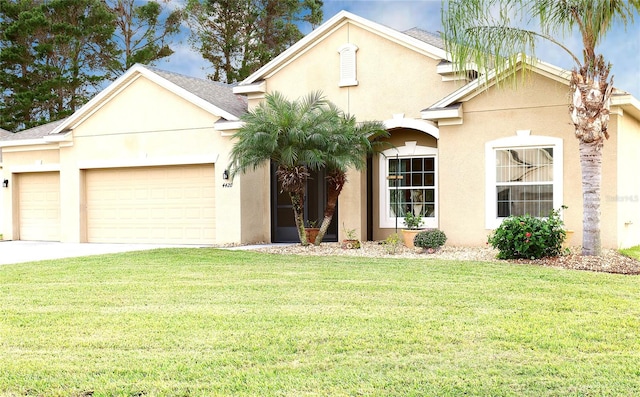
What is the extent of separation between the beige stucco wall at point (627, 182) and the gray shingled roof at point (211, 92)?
9.52m

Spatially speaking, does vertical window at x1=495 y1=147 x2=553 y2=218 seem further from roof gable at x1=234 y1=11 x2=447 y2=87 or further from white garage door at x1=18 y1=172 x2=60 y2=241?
white garage door at x1=18 y1=172 x2=60 y2=241

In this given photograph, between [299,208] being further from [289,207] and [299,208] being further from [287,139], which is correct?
[289,207]

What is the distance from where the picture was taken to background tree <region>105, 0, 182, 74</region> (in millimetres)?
36969

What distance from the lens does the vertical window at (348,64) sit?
16.9 meters

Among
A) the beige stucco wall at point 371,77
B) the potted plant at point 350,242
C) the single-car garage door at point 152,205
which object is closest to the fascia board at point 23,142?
the single-car garage door at point 152,205

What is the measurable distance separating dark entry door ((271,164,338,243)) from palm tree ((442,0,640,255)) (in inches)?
246

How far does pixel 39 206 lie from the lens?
837 inches

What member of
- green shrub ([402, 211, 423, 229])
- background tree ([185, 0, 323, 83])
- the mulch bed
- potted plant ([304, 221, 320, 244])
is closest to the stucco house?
green shrub ([402, 211, 423, 229])

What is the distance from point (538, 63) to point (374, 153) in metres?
4.65

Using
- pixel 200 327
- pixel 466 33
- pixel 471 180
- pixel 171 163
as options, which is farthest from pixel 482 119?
pixel 200 327

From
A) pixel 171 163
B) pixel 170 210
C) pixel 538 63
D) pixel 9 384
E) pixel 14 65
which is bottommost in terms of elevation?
pixel 9 384

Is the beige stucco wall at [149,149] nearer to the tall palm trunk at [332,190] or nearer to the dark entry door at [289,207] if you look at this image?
the dark entry door at [289,207]

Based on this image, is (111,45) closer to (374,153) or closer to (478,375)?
(374,153)

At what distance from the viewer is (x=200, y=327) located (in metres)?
6.86
